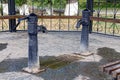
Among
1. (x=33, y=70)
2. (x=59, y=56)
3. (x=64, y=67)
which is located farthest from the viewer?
(x=59, y=56)

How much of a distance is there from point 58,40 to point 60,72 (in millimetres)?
2285

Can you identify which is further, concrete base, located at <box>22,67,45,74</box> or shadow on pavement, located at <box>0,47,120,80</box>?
concrete base, located at <box>22,67,45,74</box>

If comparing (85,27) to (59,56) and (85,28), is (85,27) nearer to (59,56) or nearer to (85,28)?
(85,28)

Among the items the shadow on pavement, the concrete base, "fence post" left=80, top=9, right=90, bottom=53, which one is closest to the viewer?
the shadow on pavement

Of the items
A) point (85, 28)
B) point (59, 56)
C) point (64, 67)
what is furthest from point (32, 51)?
point (85, 28)

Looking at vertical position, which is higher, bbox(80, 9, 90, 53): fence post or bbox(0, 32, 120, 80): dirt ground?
bbox(80, 9, 90, 53): fence post

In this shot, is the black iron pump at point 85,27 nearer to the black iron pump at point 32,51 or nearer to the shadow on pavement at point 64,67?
the shadow on pavement at point 64,67

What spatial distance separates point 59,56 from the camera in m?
5.29

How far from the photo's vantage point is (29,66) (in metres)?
4.37

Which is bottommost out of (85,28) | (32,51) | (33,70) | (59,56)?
(33,70)

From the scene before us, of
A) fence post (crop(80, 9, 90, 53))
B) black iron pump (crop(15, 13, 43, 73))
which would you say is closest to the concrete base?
black iron pump (crop(15, 13, 43, 73))

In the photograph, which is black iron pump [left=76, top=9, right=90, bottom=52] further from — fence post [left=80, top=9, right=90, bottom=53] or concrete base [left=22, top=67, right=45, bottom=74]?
concrete base [left=22, top=67, right=45, bottom=74]

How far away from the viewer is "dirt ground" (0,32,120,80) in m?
4.23

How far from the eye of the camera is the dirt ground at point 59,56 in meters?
4.23
